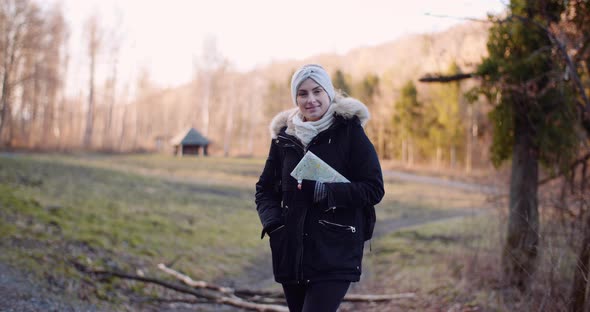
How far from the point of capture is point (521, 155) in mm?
6953

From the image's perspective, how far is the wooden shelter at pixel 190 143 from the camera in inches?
1769

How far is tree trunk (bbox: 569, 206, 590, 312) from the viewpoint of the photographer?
394 centimetres

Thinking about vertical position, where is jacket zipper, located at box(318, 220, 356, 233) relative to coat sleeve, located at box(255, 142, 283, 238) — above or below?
below

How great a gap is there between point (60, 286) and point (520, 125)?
21.7ft

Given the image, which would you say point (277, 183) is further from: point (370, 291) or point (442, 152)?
point (442, 152)

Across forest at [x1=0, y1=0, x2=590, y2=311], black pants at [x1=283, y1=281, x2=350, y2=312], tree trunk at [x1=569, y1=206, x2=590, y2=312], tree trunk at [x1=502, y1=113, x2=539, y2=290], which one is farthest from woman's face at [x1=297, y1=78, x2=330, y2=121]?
tree trunk at [x1=502, y1=113, x2=539, y2=290]

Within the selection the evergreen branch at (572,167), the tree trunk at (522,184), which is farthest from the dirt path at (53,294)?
the evergreen branch at (572,167)

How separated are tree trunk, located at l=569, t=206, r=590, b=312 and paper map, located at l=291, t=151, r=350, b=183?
7.64 ft

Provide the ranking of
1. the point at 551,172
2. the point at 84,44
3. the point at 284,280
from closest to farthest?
the point at 284,280 → the point at 551,172 → the point at 84,44

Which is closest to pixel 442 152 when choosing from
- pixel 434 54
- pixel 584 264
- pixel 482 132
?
pixel 482 132

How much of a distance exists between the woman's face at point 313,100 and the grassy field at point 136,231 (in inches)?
186

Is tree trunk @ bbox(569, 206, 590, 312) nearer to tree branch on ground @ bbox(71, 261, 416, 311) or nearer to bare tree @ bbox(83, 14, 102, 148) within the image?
tree branch on ground @ bbox(71, 261, 416, 311)

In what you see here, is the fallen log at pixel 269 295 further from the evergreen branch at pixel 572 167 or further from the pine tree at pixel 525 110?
the evergreen branch at pixel 572 167

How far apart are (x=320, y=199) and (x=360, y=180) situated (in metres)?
0.28
